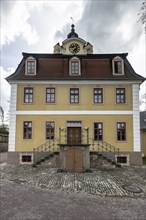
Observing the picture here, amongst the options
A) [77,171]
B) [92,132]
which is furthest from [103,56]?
[77,171]

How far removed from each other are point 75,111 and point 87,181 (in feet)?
25.8

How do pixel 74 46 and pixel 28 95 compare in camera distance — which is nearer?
pixel 28 95

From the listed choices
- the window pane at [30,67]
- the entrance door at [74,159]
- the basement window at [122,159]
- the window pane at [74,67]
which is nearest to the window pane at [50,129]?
the entrance door at [74,159]

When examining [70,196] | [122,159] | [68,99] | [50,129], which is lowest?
[70,196]

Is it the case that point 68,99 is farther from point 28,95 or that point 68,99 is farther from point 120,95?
point 120,95

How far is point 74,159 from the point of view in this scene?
15.6 meters

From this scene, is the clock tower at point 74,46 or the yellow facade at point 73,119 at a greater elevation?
the clock tower at point 74,46

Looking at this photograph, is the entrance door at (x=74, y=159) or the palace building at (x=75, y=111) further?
the palace building at (x=75, y=111)

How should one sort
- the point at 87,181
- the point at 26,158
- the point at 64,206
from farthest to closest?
1. the point at 26,158
2. the point at 87,181
3. the point at 64,206

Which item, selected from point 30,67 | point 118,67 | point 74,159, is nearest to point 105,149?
point 74,159

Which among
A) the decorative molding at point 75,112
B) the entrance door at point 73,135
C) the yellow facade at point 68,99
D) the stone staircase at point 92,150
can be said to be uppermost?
the yellow facade at point 68,99

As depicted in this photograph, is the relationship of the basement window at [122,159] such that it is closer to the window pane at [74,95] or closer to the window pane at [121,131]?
the window pane at [121,131]

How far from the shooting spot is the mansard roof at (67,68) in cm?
1897

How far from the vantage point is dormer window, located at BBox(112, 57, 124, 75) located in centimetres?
1941
